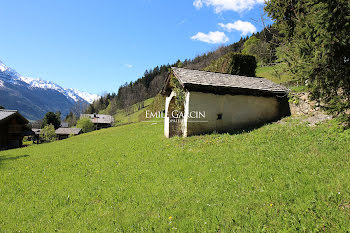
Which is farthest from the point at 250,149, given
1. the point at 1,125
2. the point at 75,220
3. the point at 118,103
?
the point at 118,103

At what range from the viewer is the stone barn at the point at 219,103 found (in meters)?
13.1

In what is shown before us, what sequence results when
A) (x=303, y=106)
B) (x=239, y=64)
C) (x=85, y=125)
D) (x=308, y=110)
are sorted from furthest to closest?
(x=85, y=125) < (x=239, y=64) < (x=303, y=106) < (x=308, y=110)

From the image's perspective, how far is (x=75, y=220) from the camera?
4.57 meters

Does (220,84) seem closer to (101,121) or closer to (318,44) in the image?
(318,44)

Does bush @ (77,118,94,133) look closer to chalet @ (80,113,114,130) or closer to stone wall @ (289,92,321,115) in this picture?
chalet @ (80,113,114,130)

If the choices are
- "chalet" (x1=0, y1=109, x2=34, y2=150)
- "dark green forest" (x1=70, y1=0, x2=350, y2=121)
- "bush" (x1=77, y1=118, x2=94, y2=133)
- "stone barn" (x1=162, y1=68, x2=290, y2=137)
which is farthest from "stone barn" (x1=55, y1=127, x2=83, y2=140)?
"dark green forest" (x1=70, y1=0, x2=350, y2=121)

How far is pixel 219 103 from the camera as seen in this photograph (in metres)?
13.5

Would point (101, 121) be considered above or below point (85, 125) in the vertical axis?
above

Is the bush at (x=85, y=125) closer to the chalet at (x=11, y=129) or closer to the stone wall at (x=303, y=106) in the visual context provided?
the chalet at (x=11, y=129)

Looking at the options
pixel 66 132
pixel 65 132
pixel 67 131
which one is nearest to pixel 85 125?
pixel 67 131

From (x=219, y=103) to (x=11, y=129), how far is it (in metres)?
39.7

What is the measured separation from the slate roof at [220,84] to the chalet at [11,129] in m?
34.5

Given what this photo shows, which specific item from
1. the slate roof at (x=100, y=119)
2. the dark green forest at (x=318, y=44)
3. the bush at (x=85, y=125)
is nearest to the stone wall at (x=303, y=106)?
the dark green forest at (x=318, y=44)

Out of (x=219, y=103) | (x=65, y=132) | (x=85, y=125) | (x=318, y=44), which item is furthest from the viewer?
(x=85, y=125)
